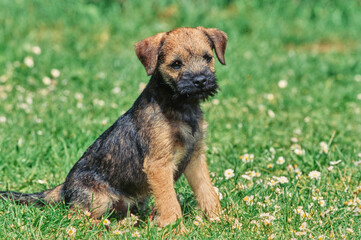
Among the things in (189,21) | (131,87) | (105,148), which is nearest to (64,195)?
(105,148)

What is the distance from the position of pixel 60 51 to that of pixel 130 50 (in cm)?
120

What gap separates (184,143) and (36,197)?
50.7 inches

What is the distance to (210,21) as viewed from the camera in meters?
10.7

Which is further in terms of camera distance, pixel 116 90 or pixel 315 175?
pixel 116 90

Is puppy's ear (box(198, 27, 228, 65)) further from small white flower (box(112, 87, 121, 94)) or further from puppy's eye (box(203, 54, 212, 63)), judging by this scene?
small white flower (box(112, 87, 121, 94))

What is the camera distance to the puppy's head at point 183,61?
414 centimetres

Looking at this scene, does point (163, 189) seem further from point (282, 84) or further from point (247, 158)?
point (282, 84)

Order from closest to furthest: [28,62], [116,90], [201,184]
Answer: [201,184], [116,90], [28,62]

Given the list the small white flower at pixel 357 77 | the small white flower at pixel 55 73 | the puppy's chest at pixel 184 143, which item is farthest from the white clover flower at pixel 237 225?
the small white flower at pixel 357 77

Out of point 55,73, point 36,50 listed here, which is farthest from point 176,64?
point 36,50

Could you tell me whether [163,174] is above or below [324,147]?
above

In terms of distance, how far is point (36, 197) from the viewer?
4445 millimetres

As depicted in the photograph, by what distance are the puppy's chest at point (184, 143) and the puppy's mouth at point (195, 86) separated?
10.1 inches

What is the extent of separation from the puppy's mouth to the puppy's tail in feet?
4.31
